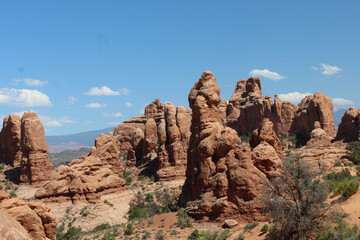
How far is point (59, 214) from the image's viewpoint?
38.3 m

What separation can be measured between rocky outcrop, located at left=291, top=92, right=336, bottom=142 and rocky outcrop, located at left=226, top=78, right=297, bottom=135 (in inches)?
124

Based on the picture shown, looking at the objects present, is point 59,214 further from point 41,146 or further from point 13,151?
point 13,151

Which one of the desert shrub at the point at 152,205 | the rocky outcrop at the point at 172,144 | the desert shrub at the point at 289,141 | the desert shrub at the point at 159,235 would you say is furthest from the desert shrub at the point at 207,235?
the desert shrub at the point at 289,141

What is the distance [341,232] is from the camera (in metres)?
16.9

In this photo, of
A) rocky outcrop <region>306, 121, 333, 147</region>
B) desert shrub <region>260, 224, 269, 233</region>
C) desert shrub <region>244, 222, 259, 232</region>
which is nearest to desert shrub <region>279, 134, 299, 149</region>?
rocky outcrop <region>306, 121, 333, 147</region>

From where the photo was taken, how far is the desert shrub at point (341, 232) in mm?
16281

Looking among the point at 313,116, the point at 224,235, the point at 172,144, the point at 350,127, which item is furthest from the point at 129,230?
the point at 313,116

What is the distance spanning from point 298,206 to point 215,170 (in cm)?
1131

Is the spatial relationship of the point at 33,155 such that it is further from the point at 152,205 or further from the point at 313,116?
the point at 313,116

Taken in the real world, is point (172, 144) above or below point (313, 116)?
below

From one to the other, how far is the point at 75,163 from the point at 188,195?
2342 cm

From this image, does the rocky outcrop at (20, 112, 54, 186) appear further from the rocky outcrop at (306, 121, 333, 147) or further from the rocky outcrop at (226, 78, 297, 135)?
the rocky outcrop at (226, 78, 297, 135)

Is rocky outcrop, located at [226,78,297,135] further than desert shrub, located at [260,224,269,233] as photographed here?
Yes

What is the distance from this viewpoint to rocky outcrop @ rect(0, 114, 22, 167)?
2404 inches
